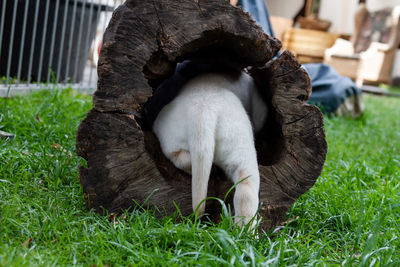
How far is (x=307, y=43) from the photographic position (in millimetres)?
9219

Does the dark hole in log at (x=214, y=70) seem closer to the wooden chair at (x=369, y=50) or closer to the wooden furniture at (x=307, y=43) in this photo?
the wooden furniture at (x=307, y=43)

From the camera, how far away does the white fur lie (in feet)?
6.12

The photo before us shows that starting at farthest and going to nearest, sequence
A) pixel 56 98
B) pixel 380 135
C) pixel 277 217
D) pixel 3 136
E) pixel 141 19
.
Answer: pixel 380 135 → pixel 56 98 → pixel 3 136 → pixel 277 217 → pixel 141 19

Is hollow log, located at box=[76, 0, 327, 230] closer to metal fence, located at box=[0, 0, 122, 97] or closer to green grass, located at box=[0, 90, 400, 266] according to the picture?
green grass, located at box=[0, 90, 400, 266]

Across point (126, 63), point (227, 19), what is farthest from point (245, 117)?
point (126, 63)

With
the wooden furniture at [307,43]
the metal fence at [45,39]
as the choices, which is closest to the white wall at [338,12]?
the wooden furniture at [307,43]

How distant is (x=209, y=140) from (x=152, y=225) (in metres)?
0.44

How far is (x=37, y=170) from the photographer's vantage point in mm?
2328

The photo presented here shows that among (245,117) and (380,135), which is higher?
(245,117)

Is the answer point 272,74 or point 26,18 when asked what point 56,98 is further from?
point 272,74

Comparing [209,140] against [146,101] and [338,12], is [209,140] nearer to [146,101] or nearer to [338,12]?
[146,101]

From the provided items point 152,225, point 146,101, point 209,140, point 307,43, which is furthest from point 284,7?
point 152,225

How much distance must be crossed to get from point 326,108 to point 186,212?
3336 millimetres

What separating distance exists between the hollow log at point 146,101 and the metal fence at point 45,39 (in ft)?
7.07
